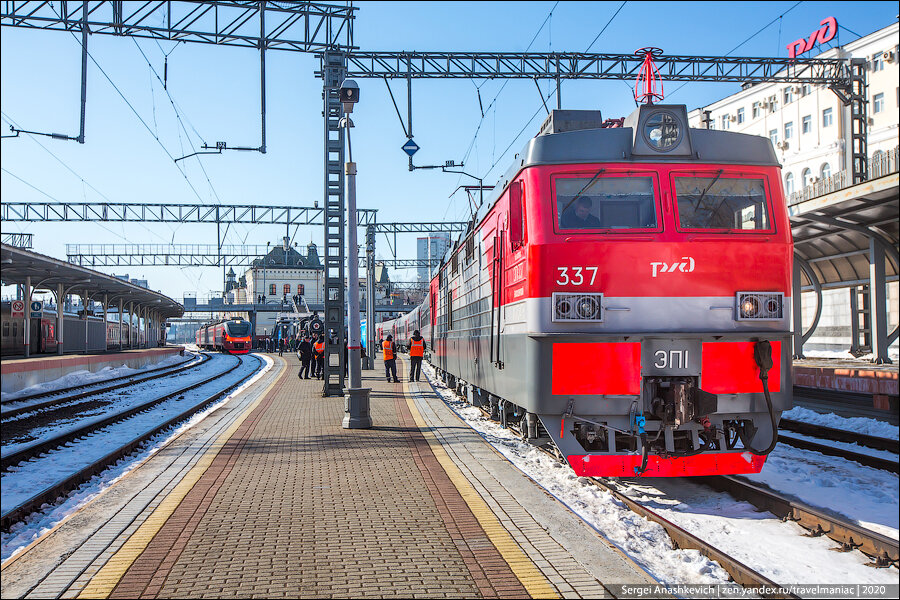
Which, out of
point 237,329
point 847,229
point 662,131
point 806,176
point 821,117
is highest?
point 821,117

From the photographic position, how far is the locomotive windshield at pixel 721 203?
6.92 metres

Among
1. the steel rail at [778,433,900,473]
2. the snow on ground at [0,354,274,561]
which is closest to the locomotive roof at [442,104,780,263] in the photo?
the steel rail at [778,433,900,473]

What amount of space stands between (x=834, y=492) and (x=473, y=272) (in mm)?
5610

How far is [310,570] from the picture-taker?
4816 mm

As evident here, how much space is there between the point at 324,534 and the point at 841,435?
797 centimetres

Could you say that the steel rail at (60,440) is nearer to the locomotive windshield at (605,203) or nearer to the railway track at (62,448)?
the railway track at (62,448)

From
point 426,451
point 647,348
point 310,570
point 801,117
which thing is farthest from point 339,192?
point 801,117

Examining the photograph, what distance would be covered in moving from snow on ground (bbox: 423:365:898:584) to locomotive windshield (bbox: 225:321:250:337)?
4856 cm

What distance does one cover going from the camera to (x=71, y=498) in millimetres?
7516

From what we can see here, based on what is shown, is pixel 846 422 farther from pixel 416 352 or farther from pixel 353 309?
pixel 416 352

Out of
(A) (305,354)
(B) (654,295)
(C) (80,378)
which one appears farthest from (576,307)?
(C) (80,378)

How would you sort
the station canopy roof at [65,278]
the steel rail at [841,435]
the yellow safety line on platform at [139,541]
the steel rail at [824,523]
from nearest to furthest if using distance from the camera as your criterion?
1. the yellow safety line on platform at [139,541]
2. the steel rail at [824,523]
3. the steel rail at [841,435]
4. the station canopy roof at [65,278]

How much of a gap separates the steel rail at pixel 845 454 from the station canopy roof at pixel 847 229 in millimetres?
2720

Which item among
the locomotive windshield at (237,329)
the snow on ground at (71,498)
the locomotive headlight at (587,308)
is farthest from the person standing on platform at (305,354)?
the locomotive windshield at (237,329)
